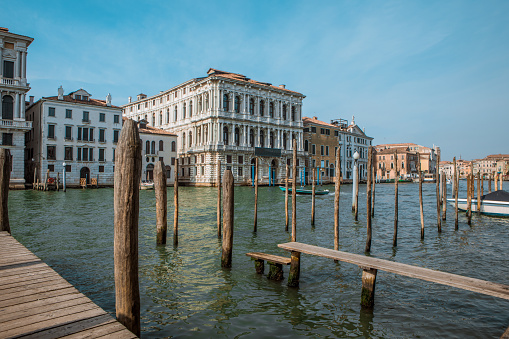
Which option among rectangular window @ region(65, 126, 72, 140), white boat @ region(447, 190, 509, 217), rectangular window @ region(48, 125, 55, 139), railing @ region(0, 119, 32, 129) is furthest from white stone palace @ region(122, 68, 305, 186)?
white boat @ region(447, 190, 509, 217)

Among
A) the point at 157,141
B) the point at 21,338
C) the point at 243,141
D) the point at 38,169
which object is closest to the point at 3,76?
the point at 38,169

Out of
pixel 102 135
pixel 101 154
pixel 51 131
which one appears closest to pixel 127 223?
pixel 51 131

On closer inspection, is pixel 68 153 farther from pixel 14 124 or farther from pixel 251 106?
pixel 251 106

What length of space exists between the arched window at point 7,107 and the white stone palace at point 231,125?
14705mm

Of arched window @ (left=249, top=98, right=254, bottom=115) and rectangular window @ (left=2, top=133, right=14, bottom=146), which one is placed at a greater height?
arched window @ (left=249, top=98, right=254, bottom=115)

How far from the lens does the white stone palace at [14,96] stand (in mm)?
27375

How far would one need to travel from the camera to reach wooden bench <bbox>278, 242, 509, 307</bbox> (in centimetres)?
382

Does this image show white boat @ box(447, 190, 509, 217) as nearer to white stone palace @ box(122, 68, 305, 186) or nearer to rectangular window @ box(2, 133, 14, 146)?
white stone palace @ box(122, 68, 305, 186)

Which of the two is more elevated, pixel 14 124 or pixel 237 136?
pixel 237 136

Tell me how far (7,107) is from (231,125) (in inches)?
810

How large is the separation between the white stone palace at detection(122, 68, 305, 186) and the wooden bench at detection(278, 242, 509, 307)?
31.9 metres

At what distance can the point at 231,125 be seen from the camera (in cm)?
3978

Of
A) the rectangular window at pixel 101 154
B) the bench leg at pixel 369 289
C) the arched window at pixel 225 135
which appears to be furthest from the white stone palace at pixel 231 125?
the bench leg at pixel 369 289

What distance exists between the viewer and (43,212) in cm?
1398
